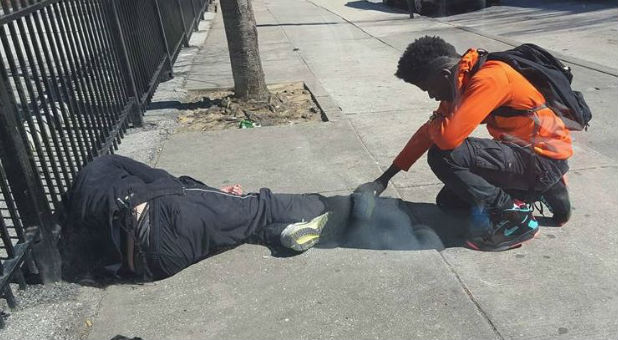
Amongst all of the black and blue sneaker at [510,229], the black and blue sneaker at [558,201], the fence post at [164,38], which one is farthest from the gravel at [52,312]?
the fence post at [164,38]

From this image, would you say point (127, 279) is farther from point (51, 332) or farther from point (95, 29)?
point (95, 29)

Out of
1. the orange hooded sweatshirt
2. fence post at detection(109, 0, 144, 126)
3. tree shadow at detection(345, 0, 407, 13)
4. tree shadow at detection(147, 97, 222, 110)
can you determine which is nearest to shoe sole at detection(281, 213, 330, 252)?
the orange hooded sweatshirt

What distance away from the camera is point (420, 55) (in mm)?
3064

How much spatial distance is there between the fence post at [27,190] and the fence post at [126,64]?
2.81m

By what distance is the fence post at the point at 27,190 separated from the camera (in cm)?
279

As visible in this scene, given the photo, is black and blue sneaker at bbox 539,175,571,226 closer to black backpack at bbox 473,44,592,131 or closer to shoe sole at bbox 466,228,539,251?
shoe sole at bbox 466,228,539,251

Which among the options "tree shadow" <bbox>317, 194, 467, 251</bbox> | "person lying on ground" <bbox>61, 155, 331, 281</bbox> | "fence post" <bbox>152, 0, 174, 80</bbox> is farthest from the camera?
"fence post" <bbox>152, 0, 174, 80</bbox>

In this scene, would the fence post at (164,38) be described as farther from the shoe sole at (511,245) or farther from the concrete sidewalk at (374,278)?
the shoe sole at (511,245)

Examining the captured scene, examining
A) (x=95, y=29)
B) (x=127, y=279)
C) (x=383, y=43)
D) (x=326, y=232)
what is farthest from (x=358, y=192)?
(x=383, y=43)

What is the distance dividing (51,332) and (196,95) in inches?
188

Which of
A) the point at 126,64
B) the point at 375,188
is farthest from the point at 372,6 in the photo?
the point at 375,188

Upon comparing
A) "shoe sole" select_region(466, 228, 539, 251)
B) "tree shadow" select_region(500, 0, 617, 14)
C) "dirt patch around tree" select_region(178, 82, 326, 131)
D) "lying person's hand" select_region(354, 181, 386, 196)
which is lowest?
"tree shadow" select_region(500, 0, 617, 14)

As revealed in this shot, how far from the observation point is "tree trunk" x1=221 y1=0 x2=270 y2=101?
6.18m

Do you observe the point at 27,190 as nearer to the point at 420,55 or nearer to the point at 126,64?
the point at 420,55
